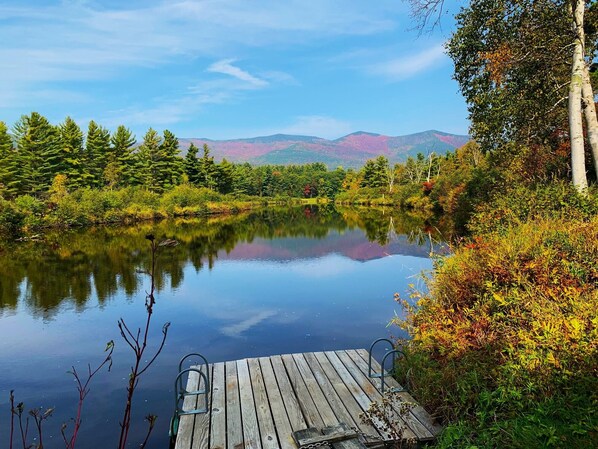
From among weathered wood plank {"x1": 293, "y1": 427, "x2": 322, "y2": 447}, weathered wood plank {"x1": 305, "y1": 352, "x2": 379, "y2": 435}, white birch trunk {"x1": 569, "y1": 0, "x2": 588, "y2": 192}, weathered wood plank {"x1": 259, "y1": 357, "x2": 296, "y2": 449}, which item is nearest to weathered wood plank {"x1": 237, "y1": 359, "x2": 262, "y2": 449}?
weathered wood plank {"x1": 259, "y1": 357, "x2": 296, "y2": 449}

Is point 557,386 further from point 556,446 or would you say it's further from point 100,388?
point 100,388

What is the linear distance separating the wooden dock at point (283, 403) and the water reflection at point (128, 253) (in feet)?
24.9

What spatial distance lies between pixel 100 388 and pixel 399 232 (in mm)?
21270

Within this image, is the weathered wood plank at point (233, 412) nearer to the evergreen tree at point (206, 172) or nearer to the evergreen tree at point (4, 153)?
the evergreen tree at point (4, 153)

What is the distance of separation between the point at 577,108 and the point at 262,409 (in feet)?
26.3

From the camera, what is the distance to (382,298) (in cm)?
1152

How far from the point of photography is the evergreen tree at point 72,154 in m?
38.4

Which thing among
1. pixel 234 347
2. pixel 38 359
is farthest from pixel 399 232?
pixel 38 359

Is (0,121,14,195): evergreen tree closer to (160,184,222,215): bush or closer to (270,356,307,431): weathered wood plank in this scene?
(160,184,222,215): bush

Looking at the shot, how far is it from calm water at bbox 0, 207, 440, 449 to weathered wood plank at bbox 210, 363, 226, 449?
107 centimetres

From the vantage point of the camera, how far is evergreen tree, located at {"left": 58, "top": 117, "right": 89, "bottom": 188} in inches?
1512

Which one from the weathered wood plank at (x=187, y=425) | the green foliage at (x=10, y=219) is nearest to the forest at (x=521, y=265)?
the weathered wood plank at (x=187, y=425)

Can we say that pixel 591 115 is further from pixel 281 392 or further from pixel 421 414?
pixel 281 392

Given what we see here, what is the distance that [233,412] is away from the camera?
4.27 m
